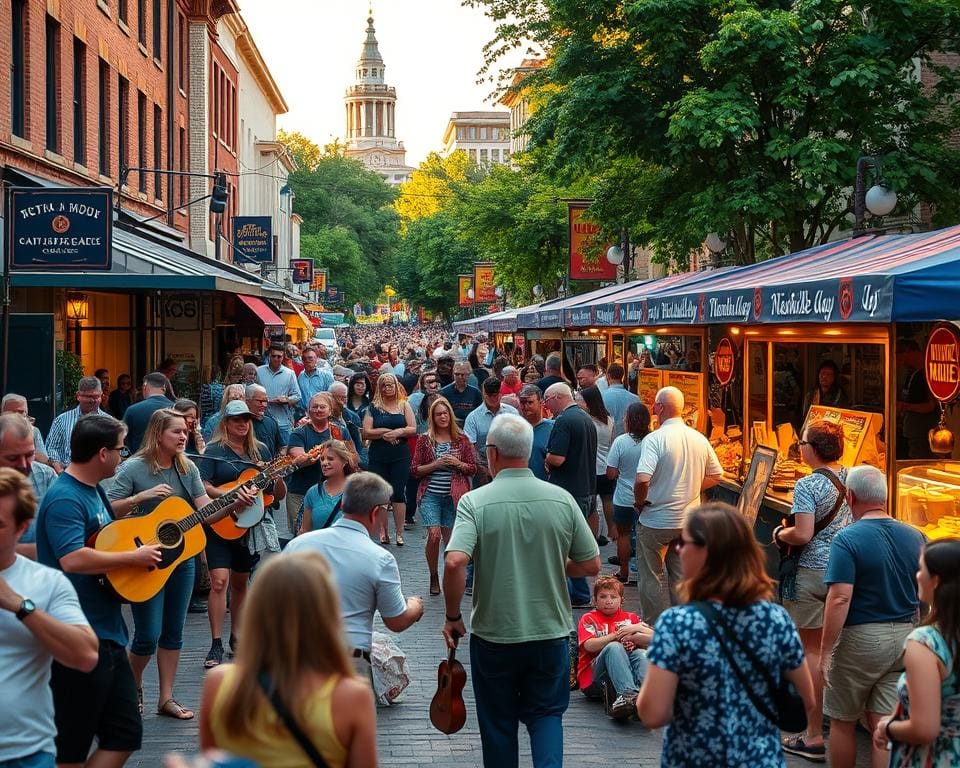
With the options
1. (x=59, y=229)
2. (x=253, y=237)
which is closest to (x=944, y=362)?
(x=59, y=229)

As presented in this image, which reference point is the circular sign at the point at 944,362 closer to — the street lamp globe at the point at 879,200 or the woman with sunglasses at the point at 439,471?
the woman with sunglasses at the point at 439,471

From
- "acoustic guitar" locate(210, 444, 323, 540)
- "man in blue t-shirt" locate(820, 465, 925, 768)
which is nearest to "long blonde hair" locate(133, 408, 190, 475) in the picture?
"acoustic guitar" locate(210, 444, 323, 540)

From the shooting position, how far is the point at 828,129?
18.1m

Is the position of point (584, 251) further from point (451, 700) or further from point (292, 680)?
point (292, 680)

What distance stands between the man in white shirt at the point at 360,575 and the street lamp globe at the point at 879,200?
369 inches

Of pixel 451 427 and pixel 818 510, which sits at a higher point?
pixel 451 427

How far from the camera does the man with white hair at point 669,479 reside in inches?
360

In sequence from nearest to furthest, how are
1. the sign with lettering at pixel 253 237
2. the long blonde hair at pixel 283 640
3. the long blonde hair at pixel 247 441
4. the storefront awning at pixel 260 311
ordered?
the long blonde hair at pixel 283 640 < the long blonde hair at pixel 247 441 < the storefront awning at pixel 260 311 < the sign with lettering at pixel 253 237

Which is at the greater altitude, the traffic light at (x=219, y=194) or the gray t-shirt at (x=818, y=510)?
the traffic light at (x=219, y=194)

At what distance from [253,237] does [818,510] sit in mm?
33609

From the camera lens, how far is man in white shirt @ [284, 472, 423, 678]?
512 cm

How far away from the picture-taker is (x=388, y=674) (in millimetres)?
7852

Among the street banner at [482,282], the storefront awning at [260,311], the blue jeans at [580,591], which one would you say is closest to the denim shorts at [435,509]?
the blue jeans at [580,591]

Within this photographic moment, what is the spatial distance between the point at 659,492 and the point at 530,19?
13.8 m
